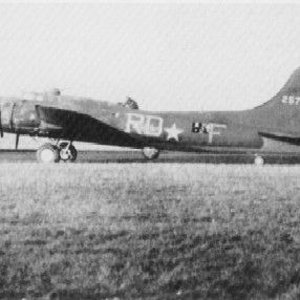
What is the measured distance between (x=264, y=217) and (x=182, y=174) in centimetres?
603

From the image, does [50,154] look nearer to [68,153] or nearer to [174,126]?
[68,153]

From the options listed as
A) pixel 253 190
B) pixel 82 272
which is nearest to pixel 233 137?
pixel 253 190

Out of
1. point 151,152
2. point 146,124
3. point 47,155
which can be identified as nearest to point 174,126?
point 146,124

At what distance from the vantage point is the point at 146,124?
60.7 feet

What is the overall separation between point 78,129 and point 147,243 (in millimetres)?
13230

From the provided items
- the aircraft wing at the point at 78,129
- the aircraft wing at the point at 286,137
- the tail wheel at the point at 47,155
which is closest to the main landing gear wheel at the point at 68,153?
the aircraft wing at the point at 78,129

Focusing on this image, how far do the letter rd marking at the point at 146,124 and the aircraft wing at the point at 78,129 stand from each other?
479 millimetres

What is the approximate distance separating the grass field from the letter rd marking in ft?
30.5

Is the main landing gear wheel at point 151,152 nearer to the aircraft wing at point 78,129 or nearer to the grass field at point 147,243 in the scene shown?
the aircraft wing at point 78,129

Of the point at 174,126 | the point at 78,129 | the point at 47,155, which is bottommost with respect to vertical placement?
the point at 47,155

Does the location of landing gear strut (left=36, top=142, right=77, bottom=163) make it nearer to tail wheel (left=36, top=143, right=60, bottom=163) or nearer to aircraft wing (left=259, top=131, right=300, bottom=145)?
tail wheel (left=36, top=143, right=60, bottom=163)

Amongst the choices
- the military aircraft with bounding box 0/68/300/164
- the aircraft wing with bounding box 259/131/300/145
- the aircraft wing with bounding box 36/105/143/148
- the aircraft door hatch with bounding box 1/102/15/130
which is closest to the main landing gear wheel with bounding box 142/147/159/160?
the aircraft wing with bounding box 36/105/143/148

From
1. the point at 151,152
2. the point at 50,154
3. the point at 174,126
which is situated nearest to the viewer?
the point at 50,154

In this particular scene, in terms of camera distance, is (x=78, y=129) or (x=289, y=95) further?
(x=289, y=95)
